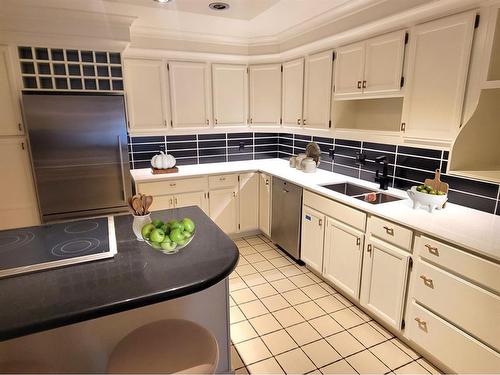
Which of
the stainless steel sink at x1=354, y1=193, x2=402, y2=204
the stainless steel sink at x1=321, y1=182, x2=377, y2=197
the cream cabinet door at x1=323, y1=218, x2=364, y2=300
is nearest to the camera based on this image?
the cream cabinet door at x1=323, y1=218, x2=364, y2=300

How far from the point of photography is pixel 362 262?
7.39ft

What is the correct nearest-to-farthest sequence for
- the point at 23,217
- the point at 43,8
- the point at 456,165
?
the point at 456,165, the point at 43,8, the point at 23,217

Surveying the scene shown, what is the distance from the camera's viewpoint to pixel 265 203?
11.7 ft

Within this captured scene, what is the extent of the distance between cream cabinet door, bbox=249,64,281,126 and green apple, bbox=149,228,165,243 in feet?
8.60

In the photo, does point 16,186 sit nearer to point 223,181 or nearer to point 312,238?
point 223,181

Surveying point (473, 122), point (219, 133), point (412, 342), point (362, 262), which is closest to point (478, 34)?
point (473, 122)

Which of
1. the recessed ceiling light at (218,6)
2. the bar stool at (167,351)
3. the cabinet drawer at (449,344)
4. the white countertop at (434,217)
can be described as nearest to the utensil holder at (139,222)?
the bar stool at (167,351)

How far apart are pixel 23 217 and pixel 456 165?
352 centimetres

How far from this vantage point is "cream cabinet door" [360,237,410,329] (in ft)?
6.37

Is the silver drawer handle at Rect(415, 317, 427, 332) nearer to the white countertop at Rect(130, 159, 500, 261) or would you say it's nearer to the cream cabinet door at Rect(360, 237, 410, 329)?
the cream cabinet door at Rect(360, 237, 410, 329)

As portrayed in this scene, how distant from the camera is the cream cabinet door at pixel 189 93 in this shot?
10.8 ft

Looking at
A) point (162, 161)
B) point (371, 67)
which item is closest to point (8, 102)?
point (162, 161)

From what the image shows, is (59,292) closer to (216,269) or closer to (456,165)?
(216,269)

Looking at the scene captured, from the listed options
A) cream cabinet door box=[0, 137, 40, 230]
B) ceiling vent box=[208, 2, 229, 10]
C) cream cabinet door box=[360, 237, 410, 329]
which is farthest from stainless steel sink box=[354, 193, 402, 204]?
cream cabinet door box=[0, 137, 40, 230]
